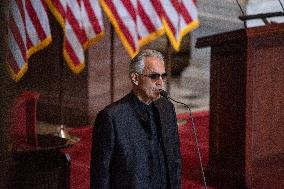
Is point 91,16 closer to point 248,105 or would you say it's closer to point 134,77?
point 248,105

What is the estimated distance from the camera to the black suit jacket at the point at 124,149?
7.61 ft

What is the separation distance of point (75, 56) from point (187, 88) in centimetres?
510

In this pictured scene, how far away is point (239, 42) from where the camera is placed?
4176 mm

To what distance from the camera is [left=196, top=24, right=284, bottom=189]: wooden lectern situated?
417 cm

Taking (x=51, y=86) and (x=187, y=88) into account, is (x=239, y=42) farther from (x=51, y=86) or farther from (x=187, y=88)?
(x=187, y=88)

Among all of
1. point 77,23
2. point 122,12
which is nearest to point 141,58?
point 122,12

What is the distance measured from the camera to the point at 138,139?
2.39 metres

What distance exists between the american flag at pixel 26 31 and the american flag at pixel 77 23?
0.24 meters

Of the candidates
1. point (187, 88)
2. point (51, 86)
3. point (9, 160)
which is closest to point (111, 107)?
point (9, 160)

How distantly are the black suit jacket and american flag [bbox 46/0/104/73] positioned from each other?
405 cm

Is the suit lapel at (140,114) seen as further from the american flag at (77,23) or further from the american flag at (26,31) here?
the american flag at (77,23)

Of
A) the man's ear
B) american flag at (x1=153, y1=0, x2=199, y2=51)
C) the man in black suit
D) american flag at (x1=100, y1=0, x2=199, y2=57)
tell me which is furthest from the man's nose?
american flag at (x1=153, y1=0, x2=199, y2=51)

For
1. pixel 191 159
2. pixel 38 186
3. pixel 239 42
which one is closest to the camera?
pixel 38 186

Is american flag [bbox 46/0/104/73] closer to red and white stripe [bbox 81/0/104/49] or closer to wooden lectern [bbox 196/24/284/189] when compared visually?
red and white stripe [bbox 81/0/104/49]
